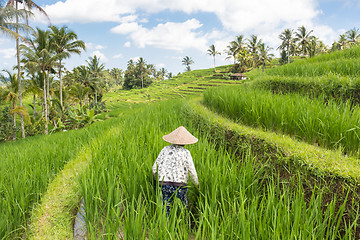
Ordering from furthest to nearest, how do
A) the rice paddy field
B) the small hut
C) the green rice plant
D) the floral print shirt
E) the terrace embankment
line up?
1. the small hut
2. the green rice plant
3. the floral print shirt
4. the terrace embankment
5. the rice paddy field

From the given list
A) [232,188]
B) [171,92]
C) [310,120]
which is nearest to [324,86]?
→ [310,120]

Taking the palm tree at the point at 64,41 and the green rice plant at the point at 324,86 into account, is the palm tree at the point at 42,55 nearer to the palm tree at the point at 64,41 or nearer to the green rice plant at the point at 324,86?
the palm tree at the point at 64,41

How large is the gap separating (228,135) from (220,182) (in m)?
1.48

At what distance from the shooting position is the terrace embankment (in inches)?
78.5

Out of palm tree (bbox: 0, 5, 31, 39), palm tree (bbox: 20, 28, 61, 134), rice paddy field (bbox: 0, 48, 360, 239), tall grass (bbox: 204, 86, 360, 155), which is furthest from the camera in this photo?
palm tree (bbox: 20, 28, 61, 134)

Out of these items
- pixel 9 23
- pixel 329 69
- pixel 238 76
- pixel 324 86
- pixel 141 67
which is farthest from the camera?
pixel 141 67

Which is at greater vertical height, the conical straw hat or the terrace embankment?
the conical straw hat

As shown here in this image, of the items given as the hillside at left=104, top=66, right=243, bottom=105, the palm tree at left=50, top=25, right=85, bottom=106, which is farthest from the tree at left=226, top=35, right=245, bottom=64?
the palm tree at left=50, top=25, right=85, bottom=106

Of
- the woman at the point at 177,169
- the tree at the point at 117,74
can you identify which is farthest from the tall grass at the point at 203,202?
the tree at the point at 117,74

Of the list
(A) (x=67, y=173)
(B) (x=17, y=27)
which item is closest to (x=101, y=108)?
(B) (x=17, y=27)

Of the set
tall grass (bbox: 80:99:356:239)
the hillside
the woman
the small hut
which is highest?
the small hut

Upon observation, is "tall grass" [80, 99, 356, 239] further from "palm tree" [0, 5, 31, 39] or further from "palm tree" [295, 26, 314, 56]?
"palm tree" [295, 26, 314, 56]

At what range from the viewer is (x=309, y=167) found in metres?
2.24

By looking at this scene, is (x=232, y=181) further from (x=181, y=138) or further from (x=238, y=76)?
(x=238, y=76)
